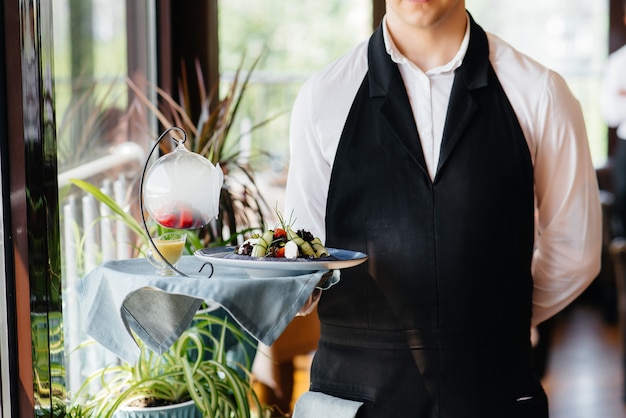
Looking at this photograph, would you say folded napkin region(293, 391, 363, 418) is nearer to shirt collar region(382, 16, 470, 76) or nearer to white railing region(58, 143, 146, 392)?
shirt collar region(382, 16, 470, 76)

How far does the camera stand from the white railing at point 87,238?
8.43 ft

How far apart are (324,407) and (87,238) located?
1.21 metres

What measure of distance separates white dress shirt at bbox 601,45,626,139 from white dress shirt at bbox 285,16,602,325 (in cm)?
383

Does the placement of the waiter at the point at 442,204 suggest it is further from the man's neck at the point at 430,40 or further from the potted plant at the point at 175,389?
the potted plant at the point at 175,389

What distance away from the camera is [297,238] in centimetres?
158

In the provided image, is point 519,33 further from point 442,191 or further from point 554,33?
point 442,191

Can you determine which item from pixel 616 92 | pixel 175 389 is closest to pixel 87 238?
pixel 175 389

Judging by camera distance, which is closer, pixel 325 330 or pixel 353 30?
pixel 325 330

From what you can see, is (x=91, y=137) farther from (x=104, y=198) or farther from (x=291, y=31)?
(x=291, y=31)

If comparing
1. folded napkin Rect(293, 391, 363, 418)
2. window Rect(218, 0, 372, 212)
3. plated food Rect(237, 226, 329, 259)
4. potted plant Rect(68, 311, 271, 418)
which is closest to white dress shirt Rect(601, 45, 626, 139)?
window Rect(218, 0, 372, 212)

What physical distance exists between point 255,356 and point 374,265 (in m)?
1.27

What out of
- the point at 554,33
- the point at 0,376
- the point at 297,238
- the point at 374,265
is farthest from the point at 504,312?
the point at 554,33

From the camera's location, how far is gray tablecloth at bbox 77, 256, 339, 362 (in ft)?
4.75

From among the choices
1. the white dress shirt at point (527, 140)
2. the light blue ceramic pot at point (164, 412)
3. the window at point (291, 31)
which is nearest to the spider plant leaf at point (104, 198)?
the light blue ceramic pot at point (164, 412)
